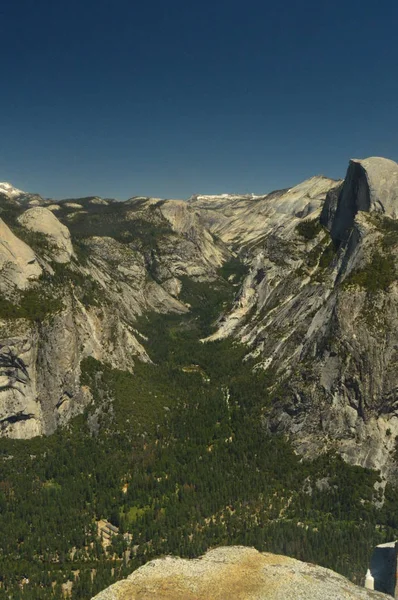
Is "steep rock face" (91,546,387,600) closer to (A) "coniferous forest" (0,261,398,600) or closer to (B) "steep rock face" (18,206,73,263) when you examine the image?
(A) "coniferous forest" (0,261,398,600)

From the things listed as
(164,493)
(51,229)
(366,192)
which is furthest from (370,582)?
(51,229)

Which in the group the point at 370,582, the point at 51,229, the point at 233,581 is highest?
the point at 51,229

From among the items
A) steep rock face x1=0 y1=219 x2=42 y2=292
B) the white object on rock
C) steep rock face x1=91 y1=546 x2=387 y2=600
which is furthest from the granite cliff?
steep rock face x1=91 y1=546 x2=387 y2=600

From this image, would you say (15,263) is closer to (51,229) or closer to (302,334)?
(51,229)

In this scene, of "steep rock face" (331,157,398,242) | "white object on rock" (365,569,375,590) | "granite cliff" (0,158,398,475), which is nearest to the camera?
"white object on rock" (365,569,375,590)

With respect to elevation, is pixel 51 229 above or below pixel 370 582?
above

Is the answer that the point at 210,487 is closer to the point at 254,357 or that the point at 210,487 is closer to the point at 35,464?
the point at 35,464

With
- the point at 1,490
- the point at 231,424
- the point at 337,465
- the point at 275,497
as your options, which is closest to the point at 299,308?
the point at 231,424
